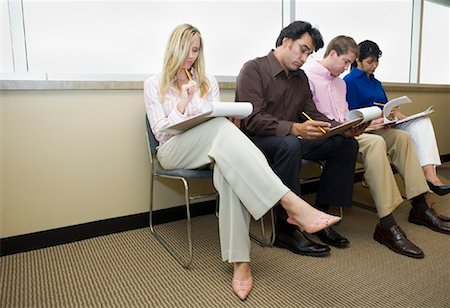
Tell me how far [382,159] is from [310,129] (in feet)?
1.48

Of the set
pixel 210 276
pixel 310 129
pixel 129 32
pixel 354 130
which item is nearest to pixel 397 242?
pixel 354 130

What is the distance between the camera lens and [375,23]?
10.5 ft

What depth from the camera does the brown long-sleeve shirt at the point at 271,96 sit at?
5.29ft

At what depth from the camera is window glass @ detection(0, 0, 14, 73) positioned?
154 cm

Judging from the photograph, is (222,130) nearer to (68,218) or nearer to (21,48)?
(68,218)

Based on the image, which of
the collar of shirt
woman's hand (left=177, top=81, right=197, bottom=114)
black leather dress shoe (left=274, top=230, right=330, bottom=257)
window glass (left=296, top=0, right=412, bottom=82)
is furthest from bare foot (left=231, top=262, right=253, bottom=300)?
window glass (left=296, top=0, right=412, bottom=82)

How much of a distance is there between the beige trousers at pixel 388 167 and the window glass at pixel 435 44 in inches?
86.2

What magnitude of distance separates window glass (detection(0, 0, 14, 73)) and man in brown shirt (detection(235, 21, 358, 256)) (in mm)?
1085

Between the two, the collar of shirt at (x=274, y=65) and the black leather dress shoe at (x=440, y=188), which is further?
the black leather dress shoe at (x=440, y=188)

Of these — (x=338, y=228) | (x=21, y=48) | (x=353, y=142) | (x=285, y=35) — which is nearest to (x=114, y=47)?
(x=21, y=48)

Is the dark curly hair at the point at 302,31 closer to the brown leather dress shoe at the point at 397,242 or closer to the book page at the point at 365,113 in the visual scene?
the book page at the point at 365,113

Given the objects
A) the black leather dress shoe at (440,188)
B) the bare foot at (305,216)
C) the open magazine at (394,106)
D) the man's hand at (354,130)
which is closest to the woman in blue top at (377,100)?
the black leather dress shoe at (440,188)

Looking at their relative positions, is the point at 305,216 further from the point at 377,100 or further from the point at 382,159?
the point at 377,100

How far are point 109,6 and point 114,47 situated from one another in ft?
0.71
